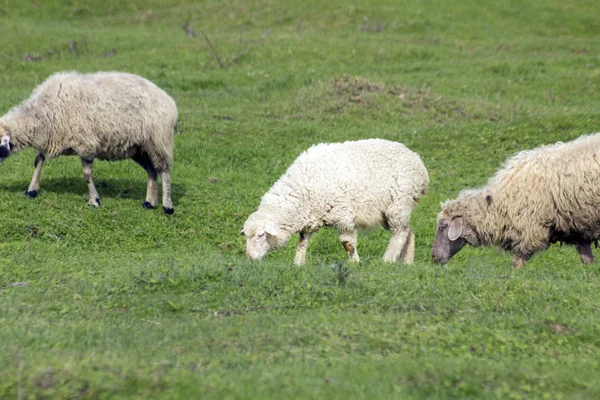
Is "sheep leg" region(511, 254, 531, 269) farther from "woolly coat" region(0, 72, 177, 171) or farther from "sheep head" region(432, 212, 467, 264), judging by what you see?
"woolly coat" region(0, 72, 177, 171)

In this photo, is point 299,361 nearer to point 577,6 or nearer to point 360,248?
point 360,248

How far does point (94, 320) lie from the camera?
8086 millimetres

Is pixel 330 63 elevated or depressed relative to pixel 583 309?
depressed

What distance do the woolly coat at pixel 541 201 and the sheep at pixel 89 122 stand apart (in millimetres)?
5642

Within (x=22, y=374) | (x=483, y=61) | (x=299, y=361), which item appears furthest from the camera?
(x=483, y=61)

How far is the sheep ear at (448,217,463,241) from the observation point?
1180 centimetres

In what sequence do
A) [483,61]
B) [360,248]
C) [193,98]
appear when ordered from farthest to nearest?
[483,61], [193,98], [360,248]

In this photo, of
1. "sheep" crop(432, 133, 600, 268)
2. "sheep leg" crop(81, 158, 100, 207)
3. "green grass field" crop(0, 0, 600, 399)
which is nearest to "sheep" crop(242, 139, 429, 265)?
"green grass field" crop(0, 0, 600, 399)

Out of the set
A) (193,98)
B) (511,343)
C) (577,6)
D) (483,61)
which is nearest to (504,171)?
(511,343)

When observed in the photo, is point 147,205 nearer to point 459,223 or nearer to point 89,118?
point 89,118

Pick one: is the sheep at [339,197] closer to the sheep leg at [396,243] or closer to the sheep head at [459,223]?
the sheep leg at [396,243]

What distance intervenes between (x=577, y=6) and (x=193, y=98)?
75.8ft

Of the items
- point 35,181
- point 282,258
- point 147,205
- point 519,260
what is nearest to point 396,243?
point 519,260

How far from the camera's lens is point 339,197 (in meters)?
11.0
